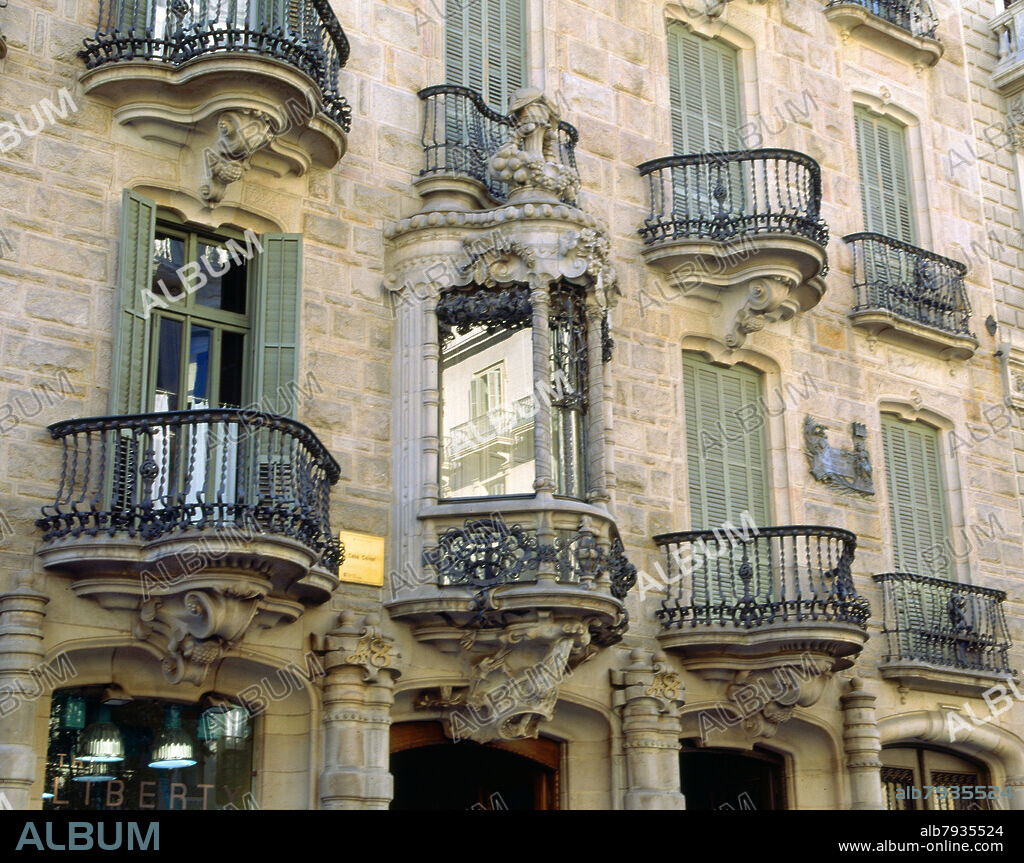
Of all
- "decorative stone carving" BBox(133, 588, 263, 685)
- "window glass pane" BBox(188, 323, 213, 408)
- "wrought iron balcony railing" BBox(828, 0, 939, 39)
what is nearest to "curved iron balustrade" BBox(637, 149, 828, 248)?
"wrought iron balcony railing" BBox(828, 0, 939, 39)

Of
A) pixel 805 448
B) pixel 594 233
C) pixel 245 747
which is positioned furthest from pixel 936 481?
pixel 245 747

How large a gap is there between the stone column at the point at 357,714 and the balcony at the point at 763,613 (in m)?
3.45

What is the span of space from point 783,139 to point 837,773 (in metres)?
7.81

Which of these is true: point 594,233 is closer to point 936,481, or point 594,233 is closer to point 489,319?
point 489,319

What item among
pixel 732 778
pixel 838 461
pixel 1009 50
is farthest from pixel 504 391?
pixel 1009 50

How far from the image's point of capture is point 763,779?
17.8 metres

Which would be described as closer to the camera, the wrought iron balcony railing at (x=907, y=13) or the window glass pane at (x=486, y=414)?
the window glass pane at (x=486, y=414)

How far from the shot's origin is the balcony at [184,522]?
12.7 metres

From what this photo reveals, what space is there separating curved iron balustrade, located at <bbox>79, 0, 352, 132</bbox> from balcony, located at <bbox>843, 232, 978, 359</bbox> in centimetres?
773

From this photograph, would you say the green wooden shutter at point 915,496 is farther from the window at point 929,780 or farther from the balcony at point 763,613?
the balcony at point 763,613

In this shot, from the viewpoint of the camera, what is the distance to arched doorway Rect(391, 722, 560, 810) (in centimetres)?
1541

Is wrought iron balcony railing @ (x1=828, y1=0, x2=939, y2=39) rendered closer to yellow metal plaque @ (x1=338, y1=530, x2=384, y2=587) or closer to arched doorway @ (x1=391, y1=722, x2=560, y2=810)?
yellow metal plaque @ (x1=338, y1=530, x2=384, y2=587)

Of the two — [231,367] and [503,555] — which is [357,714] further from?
[231,367]

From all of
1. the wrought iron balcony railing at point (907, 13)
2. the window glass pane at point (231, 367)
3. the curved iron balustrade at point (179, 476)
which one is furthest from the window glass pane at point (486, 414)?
the wrought iron balcony railing at point (907, 13)
